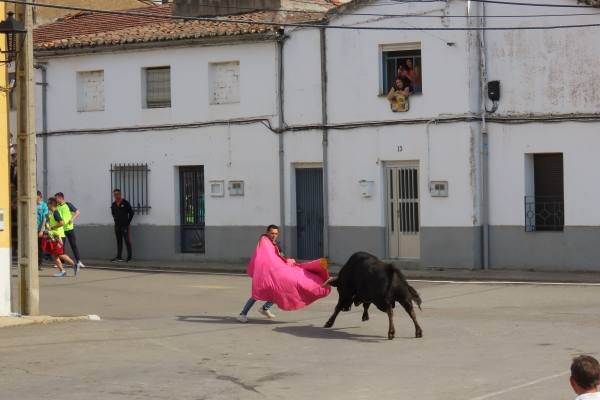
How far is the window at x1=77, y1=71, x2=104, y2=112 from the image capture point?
33.0 metres

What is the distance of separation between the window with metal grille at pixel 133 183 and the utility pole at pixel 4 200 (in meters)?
14.0

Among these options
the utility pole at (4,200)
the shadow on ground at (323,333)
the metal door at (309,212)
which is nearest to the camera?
the shadow on ground at (323,333)

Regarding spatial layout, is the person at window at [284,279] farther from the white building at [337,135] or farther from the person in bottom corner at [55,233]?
the white building at [337,135]

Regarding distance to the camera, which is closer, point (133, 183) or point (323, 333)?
point (323, 333)

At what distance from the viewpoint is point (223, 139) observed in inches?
1209

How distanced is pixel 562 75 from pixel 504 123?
1.63 metres

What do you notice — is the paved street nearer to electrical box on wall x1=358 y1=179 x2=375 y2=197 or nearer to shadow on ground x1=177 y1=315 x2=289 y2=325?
shadow on ground x1=177 y1=315 x2=289 y2=325

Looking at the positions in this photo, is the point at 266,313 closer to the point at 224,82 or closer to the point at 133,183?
the point at 224,82

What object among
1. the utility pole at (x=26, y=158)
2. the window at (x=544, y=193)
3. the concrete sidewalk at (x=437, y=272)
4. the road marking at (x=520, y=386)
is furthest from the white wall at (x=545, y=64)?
the road marking at (x=520, y=386)

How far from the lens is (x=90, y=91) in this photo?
33.2 metres

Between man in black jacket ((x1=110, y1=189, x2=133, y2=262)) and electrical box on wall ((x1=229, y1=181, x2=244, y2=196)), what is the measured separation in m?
2.81

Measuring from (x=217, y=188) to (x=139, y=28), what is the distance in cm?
544

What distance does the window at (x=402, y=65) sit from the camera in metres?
28.0

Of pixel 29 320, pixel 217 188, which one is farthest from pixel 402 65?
pixel 29 320
